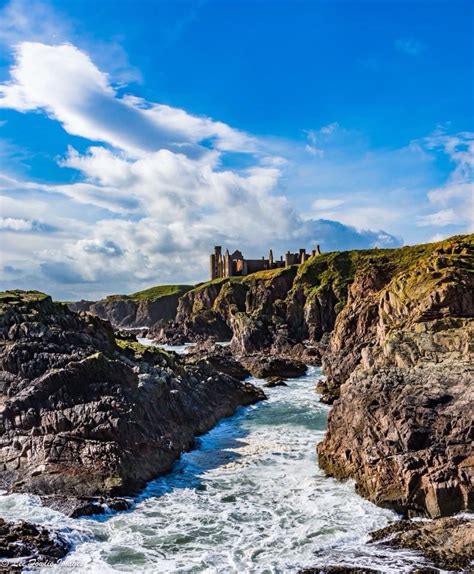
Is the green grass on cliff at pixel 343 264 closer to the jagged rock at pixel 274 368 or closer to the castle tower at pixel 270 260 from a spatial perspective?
the castle tower at pixel 270 260

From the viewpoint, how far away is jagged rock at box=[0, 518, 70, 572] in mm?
22500

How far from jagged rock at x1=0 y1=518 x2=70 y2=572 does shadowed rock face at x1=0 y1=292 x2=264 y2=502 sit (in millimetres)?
4876

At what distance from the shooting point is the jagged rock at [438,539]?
70.1 feet

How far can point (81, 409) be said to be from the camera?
35.3m

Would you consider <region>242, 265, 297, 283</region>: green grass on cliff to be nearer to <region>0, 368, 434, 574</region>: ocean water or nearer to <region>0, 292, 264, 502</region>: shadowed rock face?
<region>0, 292, 264, 502</region>: shadowed rock face

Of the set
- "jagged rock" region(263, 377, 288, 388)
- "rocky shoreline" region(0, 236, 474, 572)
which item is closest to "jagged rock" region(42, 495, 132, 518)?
"rocky shoreline" region(0, 236, 474, 572)

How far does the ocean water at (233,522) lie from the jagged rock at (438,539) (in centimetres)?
72

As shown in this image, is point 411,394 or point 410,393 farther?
point 410,393

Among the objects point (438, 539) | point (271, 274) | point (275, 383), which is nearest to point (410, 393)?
point (438, 539)

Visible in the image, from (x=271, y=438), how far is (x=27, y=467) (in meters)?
18.6

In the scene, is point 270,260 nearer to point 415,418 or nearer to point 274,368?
point 274,368

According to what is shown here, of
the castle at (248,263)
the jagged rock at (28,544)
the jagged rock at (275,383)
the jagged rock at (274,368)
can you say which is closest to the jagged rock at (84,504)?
the jagged rock at (28,544)

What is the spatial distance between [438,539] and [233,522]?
9.56 m

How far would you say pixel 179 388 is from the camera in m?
47.8
